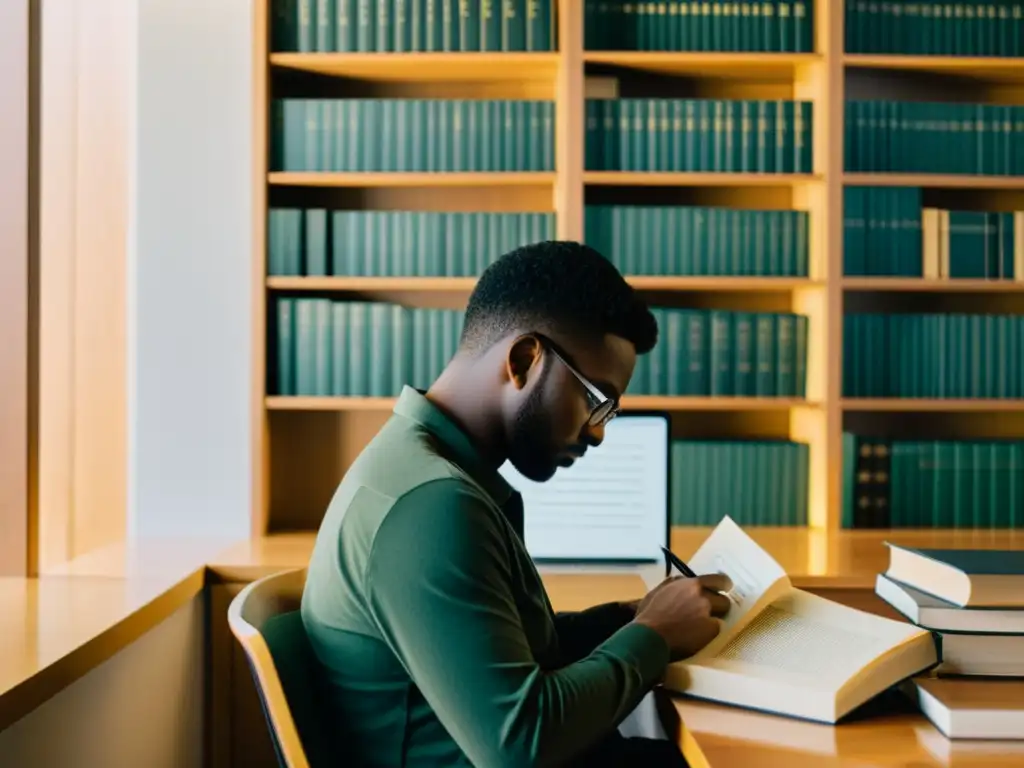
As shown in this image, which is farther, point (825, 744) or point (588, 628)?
point (588, 628)

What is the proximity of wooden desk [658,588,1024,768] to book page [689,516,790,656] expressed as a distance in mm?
130

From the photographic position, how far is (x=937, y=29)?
2611 mm

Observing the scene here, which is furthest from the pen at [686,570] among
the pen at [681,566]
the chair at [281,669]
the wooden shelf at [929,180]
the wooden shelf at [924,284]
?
the wooden shelf at [929,180]

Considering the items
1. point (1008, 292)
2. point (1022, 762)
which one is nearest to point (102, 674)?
point (1022, 762)

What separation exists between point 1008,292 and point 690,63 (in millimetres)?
1078

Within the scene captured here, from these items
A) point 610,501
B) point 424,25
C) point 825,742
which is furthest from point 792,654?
point 424,25

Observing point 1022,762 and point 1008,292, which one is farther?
point 1008,292

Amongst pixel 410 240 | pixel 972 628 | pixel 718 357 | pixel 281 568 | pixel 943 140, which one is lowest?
pixel 281 568

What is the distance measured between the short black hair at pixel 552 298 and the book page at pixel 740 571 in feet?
1.00

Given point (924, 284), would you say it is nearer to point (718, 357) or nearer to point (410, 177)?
point (718, 357)

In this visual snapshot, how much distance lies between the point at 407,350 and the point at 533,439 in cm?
137

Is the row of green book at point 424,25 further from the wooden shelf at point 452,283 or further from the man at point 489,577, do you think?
the man at point 489,577

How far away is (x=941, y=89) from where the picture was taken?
2.82m

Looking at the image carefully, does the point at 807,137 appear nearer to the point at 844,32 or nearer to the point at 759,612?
the point at 844,32
